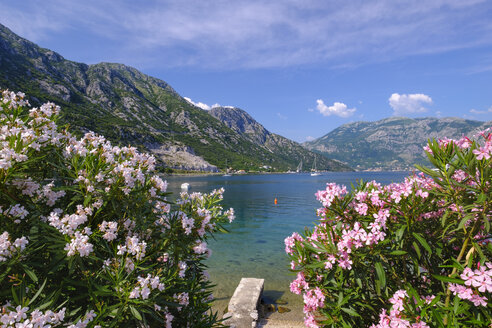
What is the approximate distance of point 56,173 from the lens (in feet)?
12.0

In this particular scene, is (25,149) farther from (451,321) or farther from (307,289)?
(451,321)

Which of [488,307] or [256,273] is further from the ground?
[488,307]

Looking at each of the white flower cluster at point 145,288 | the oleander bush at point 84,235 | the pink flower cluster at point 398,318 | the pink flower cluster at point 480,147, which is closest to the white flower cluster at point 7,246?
the oleander bush at point 84,235

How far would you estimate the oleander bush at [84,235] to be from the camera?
2752 mm

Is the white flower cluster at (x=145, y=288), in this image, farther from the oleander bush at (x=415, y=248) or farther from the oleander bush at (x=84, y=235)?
the oleander bush at (x=415, y=248)

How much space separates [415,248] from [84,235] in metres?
4.66

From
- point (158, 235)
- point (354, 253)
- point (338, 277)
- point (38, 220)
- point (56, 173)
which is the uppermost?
point (56, 173)

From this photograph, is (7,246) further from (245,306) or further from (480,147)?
(245,306)

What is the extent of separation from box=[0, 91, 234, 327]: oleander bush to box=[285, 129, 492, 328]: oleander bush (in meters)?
2.31

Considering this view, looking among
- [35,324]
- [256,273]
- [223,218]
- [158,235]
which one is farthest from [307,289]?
[256,273]

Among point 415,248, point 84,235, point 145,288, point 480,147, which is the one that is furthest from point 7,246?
point 480,147

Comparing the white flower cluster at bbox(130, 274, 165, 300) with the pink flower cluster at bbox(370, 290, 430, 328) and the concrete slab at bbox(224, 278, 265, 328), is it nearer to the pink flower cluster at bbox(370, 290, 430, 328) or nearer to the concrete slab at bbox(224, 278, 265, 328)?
the pink flower cluster at bbox(370, 290, 430, 328)

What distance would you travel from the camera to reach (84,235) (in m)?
3.10

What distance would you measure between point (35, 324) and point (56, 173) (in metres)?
2.14
